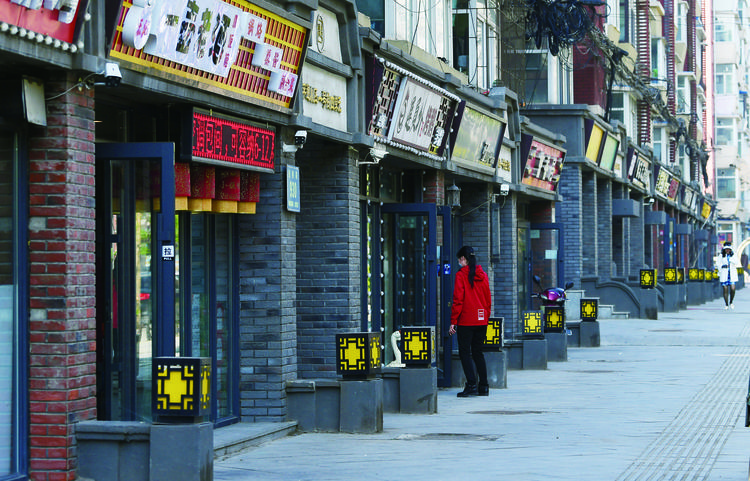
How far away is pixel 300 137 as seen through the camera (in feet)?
45.1

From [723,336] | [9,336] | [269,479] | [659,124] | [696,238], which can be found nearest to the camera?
[9,336]

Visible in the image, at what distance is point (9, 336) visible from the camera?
949 cm

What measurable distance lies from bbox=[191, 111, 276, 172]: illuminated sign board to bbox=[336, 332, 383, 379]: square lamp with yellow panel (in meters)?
1.84

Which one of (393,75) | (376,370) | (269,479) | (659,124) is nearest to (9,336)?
(269,479)

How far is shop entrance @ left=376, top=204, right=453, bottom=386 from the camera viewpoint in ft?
60.5

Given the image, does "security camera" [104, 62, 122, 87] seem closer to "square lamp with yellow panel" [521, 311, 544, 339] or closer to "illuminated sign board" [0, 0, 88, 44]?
"illuminated sign board" [0, 0, 88, 44]

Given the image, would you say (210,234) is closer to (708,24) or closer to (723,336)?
(723,336)

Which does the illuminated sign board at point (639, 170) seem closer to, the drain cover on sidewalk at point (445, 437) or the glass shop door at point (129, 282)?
the drain cover on sidewalk at point (445, 437)

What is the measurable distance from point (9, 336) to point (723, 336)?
2332 centimetres

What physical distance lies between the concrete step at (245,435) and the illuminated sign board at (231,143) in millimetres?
2437

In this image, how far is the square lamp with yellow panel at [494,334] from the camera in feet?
61.6

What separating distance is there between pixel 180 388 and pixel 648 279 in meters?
29.2

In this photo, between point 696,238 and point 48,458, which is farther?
point 696,238

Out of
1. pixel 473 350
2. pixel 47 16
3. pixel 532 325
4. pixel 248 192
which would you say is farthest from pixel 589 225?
pixel 47 16
